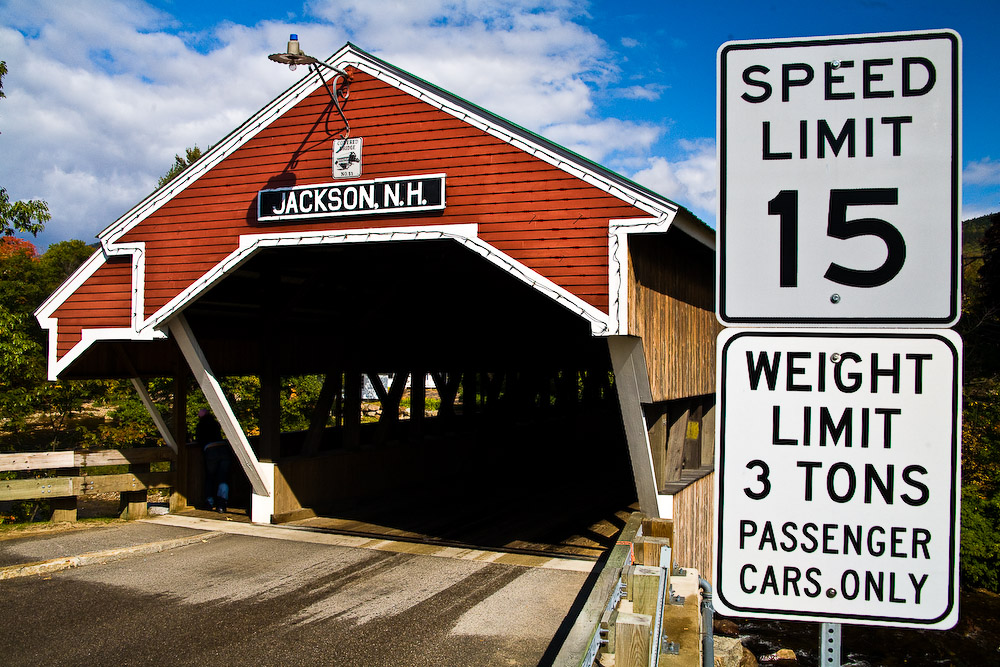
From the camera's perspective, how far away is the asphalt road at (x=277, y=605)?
710cm

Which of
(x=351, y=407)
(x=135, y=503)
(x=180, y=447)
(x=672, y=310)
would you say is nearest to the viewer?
(x=672, y=310)

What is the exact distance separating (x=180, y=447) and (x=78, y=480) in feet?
6.05

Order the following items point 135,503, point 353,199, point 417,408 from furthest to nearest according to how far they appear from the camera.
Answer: point 417,408, point 135,503, point 353,199

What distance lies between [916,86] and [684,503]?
1015 centimetres

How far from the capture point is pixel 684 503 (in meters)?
11.8

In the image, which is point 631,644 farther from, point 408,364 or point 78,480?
point 408,364

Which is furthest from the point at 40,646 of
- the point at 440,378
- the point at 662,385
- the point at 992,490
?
the point at 992,490

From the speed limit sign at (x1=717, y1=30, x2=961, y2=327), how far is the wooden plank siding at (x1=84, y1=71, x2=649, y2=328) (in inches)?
276

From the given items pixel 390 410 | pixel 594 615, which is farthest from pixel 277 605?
pixel 390 410

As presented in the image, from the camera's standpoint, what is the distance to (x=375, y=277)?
14570 mm

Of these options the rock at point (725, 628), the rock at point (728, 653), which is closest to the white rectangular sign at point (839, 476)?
the rock at point (728, 653)

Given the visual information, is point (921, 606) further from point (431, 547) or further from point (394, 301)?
point (394, 301)

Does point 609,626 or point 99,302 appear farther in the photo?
point 99,302

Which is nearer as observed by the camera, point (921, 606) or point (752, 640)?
point (921, 606)
